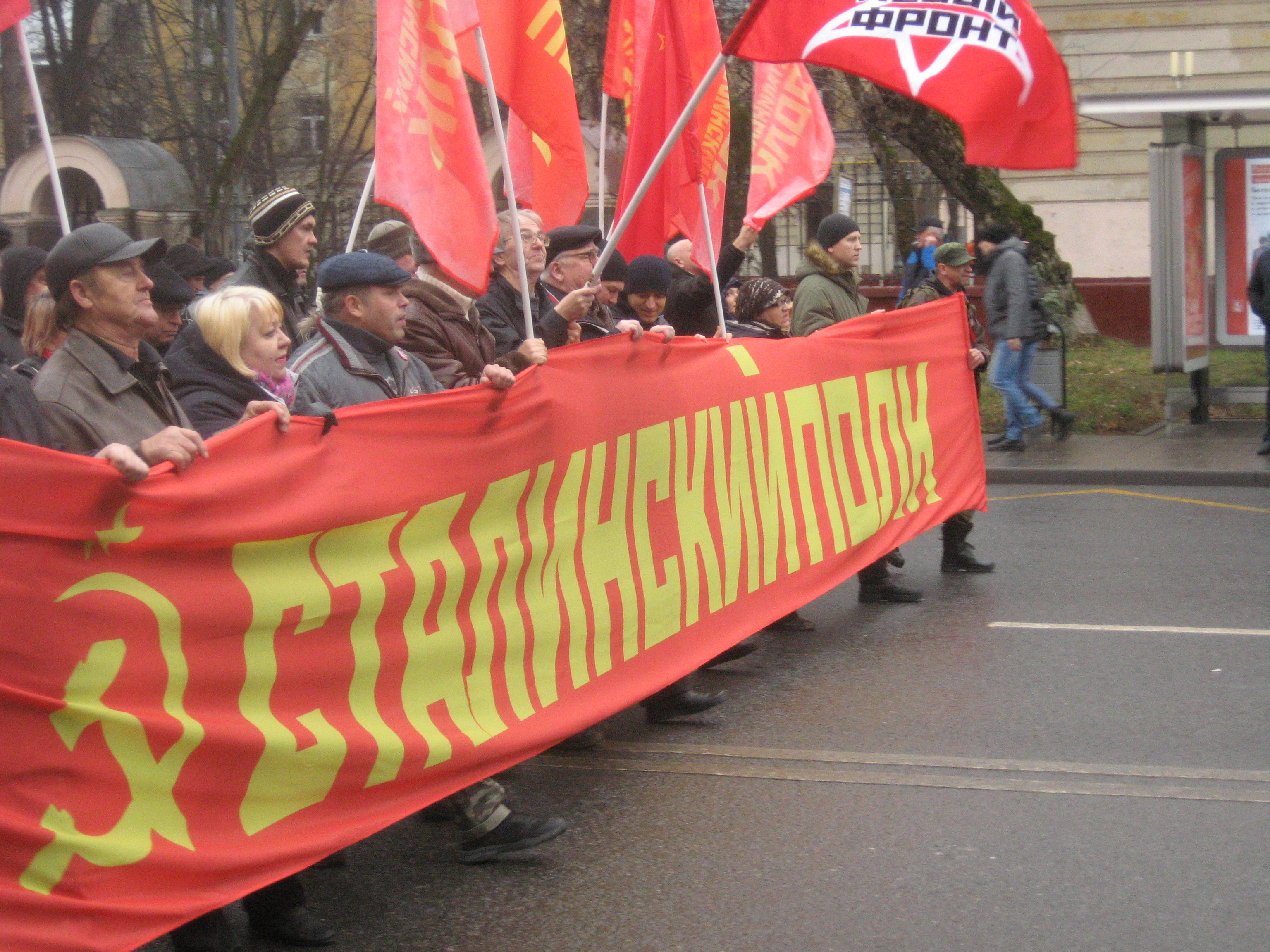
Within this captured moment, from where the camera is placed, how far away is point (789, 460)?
6371 mm

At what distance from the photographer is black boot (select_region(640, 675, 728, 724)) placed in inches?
217

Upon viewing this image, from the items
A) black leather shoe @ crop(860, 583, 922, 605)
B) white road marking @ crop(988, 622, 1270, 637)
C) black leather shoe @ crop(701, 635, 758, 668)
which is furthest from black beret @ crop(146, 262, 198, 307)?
white road marking @ crop(988, 622, 1270, 637)

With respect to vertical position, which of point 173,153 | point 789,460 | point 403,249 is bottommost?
point 789,460

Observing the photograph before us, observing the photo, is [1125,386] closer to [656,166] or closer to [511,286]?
[511,286]

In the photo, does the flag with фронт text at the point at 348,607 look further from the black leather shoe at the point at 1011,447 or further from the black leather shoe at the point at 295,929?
the black leather shoe at the point at 1011,447

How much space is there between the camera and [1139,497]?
11031 mm

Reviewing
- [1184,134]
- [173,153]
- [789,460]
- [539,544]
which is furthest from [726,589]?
[173,153]

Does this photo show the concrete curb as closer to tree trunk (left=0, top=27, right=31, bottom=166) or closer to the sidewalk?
the sidewalk

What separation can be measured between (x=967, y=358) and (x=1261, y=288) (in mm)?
5826

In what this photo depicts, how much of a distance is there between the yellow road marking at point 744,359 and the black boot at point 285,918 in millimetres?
3074

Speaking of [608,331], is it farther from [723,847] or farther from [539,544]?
[723,847]

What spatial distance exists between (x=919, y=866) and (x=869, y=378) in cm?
350

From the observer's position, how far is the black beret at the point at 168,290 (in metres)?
5.24

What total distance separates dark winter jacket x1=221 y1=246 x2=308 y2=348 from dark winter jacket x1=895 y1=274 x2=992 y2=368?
362cm
